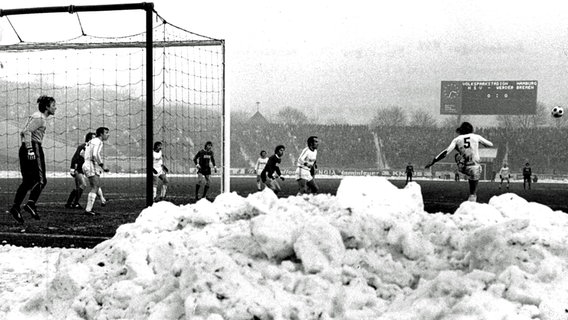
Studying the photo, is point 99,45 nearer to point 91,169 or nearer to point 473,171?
point 91,169

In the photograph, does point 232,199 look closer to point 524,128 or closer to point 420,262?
point 420,262

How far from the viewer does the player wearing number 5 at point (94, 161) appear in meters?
8.96

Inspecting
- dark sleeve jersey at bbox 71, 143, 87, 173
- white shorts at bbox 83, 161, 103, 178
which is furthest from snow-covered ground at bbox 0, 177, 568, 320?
dark sleeve jersey at bbox 71, 143, 87, 173

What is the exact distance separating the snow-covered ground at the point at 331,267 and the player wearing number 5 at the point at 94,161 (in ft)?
15.6

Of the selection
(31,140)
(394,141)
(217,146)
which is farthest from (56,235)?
(394,141)

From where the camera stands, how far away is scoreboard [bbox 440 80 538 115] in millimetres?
40938

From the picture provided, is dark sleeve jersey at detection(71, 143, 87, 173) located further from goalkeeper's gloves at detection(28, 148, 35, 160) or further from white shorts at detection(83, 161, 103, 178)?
goalkeeper's gloves at detection(28, 148, 35, 160)

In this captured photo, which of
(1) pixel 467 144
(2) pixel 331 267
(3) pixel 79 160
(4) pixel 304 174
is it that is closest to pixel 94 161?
(3) pixel 79 160

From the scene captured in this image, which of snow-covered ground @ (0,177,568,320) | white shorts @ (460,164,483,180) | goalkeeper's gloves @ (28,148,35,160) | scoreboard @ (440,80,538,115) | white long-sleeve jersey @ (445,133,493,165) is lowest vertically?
snow-covered ground @ (0,177,568,320)

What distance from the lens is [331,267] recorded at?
3174mm

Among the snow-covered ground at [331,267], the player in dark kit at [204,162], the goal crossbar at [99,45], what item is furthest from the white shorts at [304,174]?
the snow-covered ground at [331,267]

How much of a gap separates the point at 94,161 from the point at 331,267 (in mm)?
7015

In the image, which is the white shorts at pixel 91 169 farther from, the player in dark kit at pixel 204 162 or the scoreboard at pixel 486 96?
the scoreboard at pixel 486 96

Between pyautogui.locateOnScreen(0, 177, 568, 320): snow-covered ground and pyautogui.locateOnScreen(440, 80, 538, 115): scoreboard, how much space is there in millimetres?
38346
